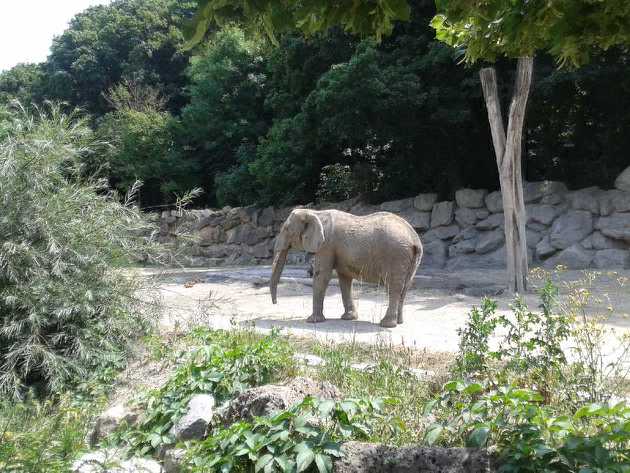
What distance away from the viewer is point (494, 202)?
15727mm

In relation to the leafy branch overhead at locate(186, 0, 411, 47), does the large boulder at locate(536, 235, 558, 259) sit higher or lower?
lower

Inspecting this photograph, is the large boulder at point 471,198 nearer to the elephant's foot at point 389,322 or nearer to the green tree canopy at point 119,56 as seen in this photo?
the elephant's foot at point 389,322

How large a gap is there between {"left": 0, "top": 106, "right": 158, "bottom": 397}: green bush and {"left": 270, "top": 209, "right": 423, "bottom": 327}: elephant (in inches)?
80.6

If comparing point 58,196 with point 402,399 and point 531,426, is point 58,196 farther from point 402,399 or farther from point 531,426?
point 531,426

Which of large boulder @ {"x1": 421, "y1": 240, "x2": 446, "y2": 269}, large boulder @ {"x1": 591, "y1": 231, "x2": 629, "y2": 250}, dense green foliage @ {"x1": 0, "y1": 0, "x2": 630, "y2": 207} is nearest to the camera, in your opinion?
large boulder @ {"x1": 591, "y1": 231, "x2": 629, "y2": 250}

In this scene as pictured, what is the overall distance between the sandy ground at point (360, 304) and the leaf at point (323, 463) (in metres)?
2.70

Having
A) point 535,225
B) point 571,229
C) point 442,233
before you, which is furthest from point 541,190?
point 442,233

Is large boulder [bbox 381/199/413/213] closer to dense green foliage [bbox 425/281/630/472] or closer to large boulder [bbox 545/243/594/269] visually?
large boulder [bbox 545/243/594/269]

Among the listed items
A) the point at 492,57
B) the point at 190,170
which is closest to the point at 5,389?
the point at 492,57

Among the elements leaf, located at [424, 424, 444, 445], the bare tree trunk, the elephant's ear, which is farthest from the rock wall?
leaf, located at [424, 424, 444, 445]

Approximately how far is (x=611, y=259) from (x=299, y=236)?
7979 millimetres

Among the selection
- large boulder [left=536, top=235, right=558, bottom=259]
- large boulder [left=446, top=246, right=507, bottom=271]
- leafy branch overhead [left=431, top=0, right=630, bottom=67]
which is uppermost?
leafy branch overhead [left=431, top=0, right=630, bottom=67]

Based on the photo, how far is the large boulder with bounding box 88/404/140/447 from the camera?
5.22 metres

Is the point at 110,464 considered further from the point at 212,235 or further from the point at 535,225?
the point at 212,235
